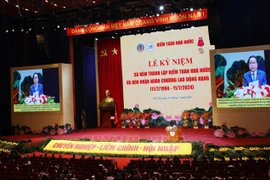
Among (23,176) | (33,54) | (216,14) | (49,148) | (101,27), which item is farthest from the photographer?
(33,54)

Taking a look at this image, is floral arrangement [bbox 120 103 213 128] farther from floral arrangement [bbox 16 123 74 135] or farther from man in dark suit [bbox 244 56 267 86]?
man in dark suit [bbox 244 56 267 86]

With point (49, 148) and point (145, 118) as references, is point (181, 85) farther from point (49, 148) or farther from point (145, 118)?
point (49, 148)

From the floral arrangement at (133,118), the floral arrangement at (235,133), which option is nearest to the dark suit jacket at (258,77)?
the floral arrangement at (235,133)

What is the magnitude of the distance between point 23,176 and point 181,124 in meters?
8.79

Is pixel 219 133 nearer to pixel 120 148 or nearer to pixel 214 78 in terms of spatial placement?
pixel 214 78

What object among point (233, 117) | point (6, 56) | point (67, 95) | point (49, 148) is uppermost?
point (6, 56)

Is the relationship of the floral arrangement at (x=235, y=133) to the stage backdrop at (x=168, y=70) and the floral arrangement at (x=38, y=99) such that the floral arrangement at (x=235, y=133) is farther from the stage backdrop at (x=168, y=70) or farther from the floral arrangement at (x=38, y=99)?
the floral arrangement at (x=38, y=99)

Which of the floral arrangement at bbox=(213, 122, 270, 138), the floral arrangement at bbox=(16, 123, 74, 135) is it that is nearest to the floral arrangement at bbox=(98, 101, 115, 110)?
the floral arrangement at bbox=(16, 123, 74, 135)

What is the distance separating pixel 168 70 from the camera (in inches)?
586

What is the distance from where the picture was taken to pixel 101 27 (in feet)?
45.4

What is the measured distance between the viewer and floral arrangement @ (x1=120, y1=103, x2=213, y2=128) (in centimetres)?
1405

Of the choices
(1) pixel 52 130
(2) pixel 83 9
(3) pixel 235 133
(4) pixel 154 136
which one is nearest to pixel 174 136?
(4) pixel 154 136

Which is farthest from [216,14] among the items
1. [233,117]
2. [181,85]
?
[181,85]

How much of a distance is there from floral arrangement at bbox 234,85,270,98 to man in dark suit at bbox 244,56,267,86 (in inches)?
6.2
